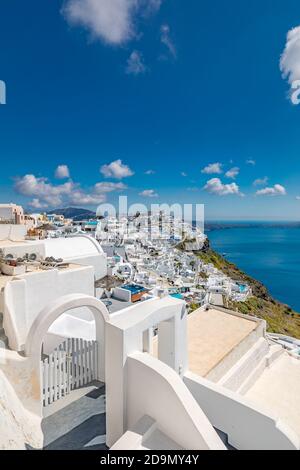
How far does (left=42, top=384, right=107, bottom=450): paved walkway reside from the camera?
4500 millimetres

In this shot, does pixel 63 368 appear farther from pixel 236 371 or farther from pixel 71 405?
pixel 236 371

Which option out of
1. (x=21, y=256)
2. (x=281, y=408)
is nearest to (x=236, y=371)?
(x=281, y=408)

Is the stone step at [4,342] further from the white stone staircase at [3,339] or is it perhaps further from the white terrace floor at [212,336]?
the white terrace floor at [212,336]

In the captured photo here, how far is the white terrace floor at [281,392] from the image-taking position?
8.31 metres

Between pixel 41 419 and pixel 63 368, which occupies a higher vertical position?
pixel 63 368

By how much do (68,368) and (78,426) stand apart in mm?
1105

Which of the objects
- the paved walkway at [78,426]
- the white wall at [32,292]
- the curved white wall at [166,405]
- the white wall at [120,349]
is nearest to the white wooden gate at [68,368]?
the paved walkway at [78,426]

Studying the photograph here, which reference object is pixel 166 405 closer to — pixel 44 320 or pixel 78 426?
pixel 78 426

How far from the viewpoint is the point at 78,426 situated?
487 cm

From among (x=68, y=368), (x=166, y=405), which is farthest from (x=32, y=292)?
(x=166, y=405)

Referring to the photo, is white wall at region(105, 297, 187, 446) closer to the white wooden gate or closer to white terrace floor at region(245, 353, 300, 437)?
the white wooden gate

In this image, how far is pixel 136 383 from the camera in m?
4.21

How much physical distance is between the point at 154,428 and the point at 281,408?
267 inches

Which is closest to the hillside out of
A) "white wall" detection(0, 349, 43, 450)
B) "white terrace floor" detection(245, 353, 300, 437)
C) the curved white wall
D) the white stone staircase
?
"white terrace floor" detection(245, 353, 300, 437)
